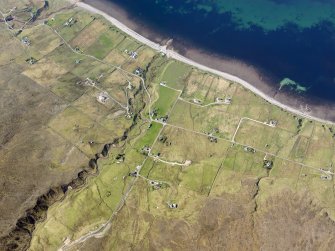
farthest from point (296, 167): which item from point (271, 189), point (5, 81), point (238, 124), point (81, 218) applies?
point (5, 81)

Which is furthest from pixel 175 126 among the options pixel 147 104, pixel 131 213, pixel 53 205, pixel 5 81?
pixel 5 81

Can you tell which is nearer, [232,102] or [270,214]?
[270,214]

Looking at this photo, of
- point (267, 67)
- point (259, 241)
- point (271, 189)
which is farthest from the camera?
point (267, 67)

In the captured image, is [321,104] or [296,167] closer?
[296,167]

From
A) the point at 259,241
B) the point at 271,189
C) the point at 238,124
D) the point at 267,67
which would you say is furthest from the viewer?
the point at 267,67

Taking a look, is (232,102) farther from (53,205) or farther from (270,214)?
(53,205)

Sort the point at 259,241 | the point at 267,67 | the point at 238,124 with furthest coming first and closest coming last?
the point at 267,67
the point at 238,124
the point at 259,241

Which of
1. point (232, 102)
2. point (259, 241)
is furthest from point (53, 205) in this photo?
point (232, 102)

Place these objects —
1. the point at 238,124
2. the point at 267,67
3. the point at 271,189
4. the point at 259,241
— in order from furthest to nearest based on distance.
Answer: the point at 267,67 → the point at 238,124 → the point at 271,189 → the point at 259,241

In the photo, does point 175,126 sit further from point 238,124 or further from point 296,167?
point 296,167
